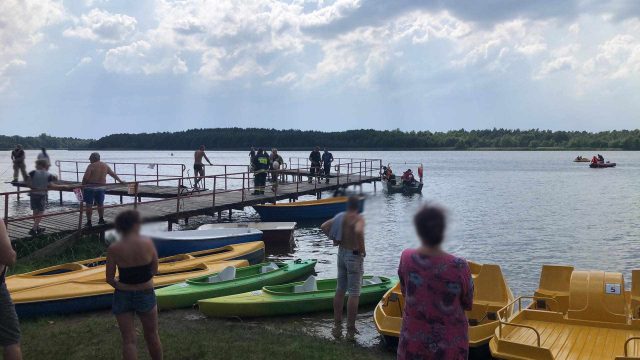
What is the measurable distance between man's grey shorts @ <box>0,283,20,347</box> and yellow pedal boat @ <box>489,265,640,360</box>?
18.7 ft

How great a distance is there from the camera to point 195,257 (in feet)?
48.2

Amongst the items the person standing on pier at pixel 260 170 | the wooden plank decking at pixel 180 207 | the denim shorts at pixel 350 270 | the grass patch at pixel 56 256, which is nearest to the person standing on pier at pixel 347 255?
the denim shorts at pixel 350 270

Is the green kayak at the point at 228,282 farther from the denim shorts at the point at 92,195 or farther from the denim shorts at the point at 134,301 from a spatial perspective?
the denim shorts at the point at 92,195

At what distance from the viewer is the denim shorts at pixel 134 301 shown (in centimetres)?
568

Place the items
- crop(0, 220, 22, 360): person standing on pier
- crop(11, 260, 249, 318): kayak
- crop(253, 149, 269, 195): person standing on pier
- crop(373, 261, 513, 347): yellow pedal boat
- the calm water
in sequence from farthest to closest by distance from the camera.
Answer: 1. crop(253, 149, 269, 195): person standing on pier
2. the calm water
3. crop(11, 260, 249, 318): kayak
4. crop(373, 261, 513, 347): yellow pedal boat
5. crop(0, 220, 22, 360): person standing on pier

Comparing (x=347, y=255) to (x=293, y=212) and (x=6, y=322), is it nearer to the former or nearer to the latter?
(x=6, y=322)

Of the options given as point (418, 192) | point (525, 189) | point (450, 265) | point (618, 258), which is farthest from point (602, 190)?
point (450, 265)

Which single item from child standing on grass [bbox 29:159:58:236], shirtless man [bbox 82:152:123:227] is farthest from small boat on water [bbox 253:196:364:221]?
child standing on grass [bbox 29:159:58:236]

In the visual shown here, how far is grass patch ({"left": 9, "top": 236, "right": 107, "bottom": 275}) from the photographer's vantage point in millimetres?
13959

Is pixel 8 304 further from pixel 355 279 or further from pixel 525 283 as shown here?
pixel 525 283

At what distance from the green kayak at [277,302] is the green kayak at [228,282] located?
0.71 metres

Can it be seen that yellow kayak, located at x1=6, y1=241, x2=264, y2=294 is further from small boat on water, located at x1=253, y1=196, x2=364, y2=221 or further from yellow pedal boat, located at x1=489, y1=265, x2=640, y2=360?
small boat on water, located at x1=253, y1=196, x2=364, y2=221

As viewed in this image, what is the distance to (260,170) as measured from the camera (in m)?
27.2

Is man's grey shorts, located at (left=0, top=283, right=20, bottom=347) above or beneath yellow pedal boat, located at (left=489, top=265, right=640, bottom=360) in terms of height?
above
